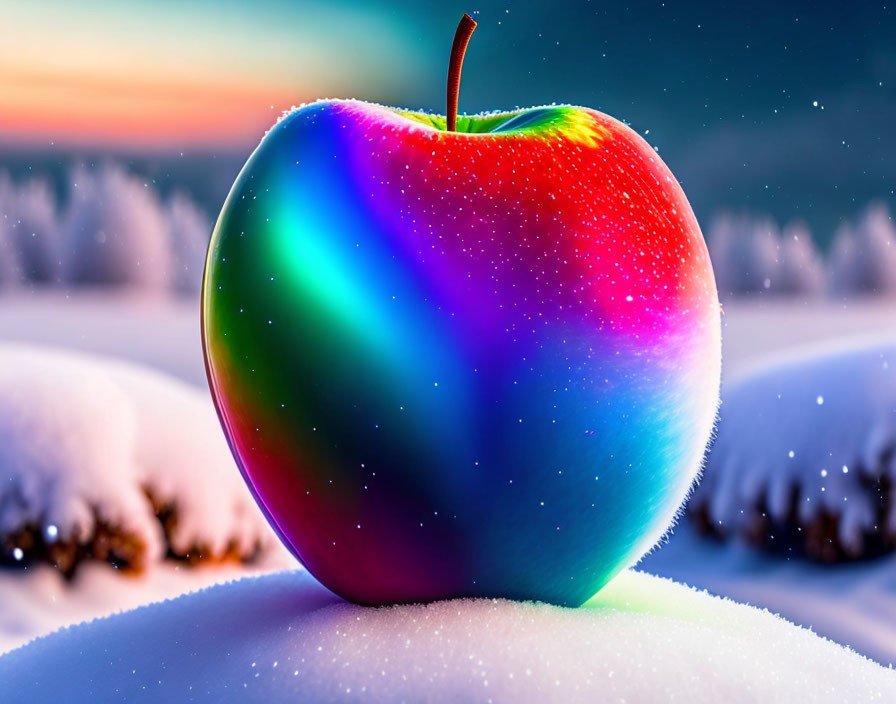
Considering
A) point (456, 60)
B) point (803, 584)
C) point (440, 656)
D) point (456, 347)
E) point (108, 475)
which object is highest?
point (456, 60)

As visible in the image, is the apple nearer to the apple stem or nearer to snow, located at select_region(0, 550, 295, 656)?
the apple stem

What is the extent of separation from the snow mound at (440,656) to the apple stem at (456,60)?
0.84 metres

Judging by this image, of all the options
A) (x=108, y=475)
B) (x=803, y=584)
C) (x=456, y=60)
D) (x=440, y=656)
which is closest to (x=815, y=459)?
(x=803, y=584)

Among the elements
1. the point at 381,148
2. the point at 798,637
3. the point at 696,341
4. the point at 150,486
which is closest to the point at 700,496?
the point at 150,486

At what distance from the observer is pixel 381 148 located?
5.03 feet

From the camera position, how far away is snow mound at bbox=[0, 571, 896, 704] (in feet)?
4.64

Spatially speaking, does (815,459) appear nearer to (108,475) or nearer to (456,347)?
(108,475)

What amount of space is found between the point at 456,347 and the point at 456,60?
1.99ft

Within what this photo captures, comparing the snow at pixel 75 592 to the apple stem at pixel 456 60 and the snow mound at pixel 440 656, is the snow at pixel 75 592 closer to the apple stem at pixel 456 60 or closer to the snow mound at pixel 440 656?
the snow mound at pixel 440 656

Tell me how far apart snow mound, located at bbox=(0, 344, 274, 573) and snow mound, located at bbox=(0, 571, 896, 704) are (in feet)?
5.33

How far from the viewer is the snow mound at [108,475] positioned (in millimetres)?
3412

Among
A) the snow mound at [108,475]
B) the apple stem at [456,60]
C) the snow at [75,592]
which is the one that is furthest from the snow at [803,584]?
the apple stem at [456,60]

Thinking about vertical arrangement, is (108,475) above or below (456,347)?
below

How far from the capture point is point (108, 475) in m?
3.46
